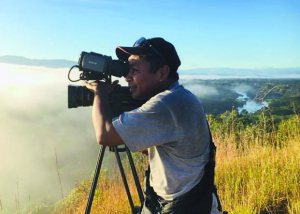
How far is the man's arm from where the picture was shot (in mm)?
1424

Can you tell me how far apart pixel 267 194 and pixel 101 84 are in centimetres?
207

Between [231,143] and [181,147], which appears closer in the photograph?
[181,147]

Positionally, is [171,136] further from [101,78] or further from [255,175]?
[255,175]

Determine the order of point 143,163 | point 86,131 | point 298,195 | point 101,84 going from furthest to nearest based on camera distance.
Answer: point 86,131, point 143,163, point 298,195, point 101,84

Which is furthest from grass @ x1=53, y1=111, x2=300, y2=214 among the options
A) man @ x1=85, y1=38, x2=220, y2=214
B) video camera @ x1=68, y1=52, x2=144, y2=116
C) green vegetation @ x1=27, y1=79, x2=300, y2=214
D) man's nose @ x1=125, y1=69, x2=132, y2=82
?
man's nose @ x1=125, y1=69, x2=132, y2=82

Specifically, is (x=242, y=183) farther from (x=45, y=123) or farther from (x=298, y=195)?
(x=45, y=123)

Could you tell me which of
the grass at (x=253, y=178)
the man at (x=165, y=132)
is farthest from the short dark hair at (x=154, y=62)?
the grass at (x=253, y=178)

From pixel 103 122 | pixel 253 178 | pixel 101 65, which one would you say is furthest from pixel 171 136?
pixel 253 178

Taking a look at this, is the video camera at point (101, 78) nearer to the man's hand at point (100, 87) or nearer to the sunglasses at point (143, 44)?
the man's hand at point (100, 87)

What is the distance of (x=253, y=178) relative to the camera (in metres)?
3.09

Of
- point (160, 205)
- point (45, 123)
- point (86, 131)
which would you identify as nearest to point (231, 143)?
point (160, 205)

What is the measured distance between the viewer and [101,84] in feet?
5.62

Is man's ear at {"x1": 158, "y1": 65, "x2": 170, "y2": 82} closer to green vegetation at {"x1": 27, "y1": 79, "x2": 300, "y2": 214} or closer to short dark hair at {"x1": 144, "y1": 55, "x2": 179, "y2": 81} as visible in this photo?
short dark hair at {"x1": 144, "y1": 55, "x2": 179, "y2": 81}

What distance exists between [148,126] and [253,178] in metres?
2.15
